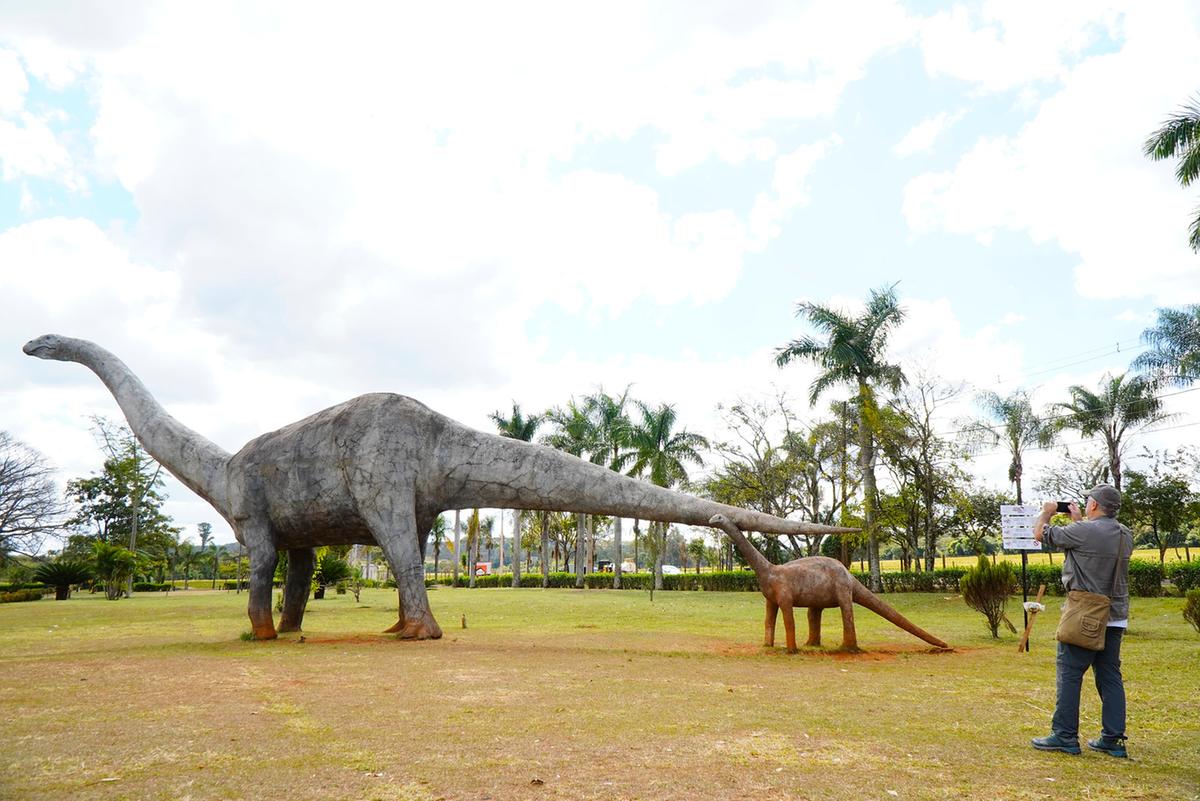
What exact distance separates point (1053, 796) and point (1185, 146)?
1768 cm

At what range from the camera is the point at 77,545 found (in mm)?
42250

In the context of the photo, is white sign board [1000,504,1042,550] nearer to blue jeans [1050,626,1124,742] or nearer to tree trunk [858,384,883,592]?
blue jeans [1050,626,1124,742]

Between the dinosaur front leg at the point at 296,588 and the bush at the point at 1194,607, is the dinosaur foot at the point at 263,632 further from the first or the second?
the bush at the point at 1194,607

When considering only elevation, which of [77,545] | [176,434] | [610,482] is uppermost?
[176,434]

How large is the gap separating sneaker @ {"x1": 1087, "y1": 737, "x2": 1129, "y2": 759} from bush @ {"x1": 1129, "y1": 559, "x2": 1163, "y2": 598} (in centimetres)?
2338

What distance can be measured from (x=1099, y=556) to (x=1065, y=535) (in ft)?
0.73

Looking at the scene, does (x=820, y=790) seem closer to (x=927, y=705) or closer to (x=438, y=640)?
(x=927, y=705)

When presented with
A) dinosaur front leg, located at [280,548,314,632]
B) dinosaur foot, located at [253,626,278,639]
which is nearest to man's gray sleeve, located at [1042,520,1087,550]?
dinosaur foot, located at [253,626,278,639]

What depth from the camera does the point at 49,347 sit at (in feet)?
44.1

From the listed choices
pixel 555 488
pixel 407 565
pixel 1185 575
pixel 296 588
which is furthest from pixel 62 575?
pixel 1185 575

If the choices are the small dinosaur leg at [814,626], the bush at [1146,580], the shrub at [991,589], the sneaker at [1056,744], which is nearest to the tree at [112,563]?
the small dinosaur leg at [814,626]

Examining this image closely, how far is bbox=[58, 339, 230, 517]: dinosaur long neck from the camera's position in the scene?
12.5m

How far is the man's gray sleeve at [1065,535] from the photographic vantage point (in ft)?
16.0

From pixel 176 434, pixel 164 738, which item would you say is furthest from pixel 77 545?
pixel 164 738
